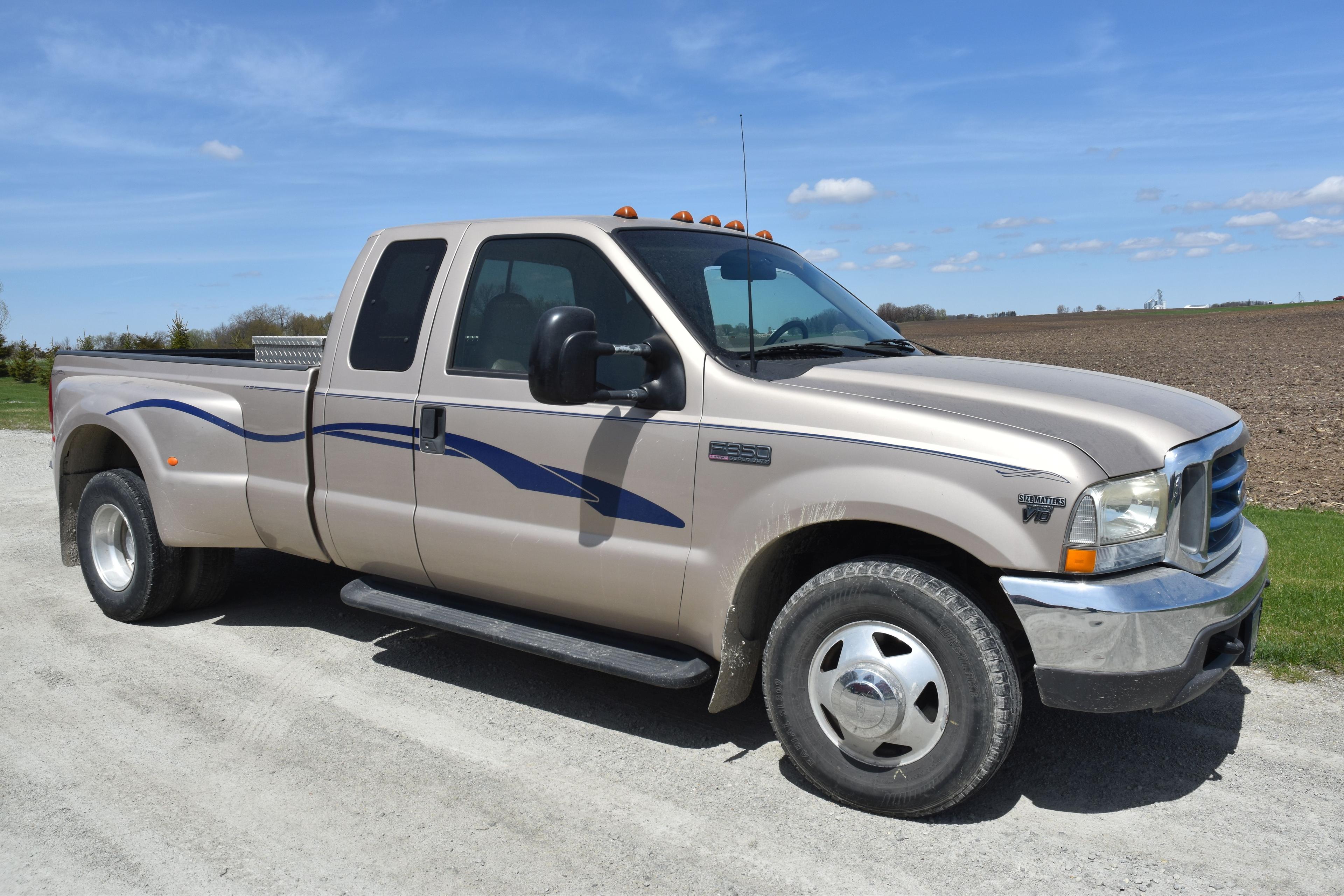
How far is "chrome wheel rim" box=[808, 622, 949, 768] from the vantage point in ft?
10.9

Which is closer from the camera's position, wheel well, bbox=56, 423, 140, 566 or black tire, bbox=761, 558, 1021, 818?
black tire, bbox=761, 558, 1021, 818

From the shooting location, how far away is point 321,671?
16.4 feet

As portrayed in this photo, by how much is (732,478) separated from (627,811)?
121cm

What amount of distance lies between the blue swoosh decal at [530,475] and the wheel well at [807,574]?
1.19 feet

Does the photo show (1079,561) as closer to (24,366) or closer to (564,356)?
(564,356)

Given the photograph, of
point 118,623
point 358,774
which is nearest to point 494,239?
point 358,774

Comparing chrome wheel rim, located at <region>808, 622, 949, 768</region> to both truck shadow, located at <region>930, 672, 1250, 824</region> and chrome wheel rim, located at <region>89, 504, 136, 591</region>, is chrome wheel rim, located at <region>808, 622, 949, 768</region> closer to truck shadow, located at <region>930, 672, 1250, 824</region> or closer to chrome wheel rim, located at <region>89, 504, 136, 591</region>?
truck shadow, located at <region>930, 672, 1250, 824</region>

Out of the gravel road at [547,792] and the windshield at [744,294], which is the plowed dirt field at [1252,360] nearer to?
the windshield at [744,294]

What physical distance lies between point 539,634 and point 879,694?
1498mm

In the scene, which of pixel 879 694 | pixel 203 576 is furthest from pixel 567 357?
pixel 203 576

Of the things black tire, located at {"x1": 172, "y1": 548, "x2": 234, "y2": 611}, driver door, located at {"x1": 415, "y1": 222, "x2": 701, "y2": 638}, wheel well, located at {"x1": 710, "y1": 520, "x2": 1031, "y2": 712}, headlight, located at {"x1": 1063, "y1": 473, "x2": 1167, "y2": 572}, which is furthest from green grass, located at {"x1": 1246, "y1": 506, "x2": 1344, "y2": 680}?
black tire, located at {"x1": 172, "y1": 548, "x2": 234, "y2": 611}

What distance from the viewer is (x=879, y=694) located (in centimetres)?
336

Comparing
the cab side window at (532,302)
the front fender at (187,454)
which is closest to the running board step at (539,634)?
the front fender at (187,454)

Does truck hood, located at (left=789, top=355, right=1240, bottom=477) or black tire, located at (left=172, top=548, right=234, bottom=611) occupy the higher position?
truck hood, located at (left=789, top=355, right=1240, bottom=477)
